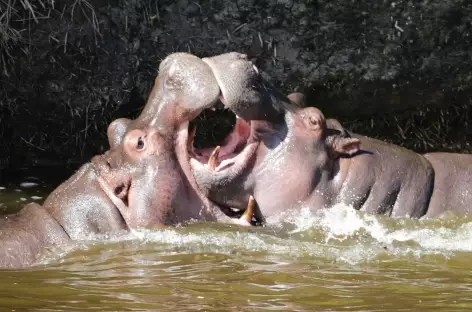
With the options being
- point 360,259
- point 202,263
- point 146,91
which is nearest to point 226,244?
point 202,263

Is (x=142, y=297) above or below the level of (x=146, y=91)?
below

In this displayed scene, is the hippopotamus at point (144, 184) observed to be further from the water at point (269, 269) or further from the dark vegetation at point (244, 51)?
the dark vegetation at point (244, 51)

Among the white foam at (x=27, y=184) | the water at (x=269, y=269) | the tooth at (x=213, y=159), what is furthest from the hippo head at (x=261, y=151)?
the white foam at (x=27, y=184)

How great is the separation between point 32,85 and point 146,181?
3168 mm

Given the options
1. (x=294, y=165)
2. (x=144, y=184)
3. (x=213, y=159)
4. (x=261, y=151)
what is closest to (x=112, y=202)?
(x=144, y=184)

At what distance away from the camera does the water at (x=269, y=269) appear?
481 cm

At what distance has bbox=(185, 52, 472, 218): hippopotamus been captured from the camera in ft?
20.1

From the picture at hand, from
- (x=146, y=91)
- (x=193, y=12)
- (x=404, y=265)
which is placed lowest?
(x=404, y=265)

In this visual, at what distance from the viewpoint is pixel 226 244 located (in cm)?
581

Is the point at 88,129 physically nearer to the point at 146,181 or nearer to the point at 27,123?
the point at 27,123

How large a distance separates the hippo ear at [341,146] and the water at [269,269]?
35cm

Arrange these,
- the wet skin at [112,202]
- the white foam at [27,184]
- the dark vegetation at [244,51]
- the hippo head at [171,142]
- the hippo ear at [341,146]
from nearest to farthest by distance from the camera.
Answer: the wet skin at [112,202], the hippo head at [171,142], the hippo ear at [341,146], the white foam at [27,184], the dark vegetation at [244,51]

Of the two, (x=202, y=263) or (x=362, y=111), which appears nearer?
(x=202, y=263)

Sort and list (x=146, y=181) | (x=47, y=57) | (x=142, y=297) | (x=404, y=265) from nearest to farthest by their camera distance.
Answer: (x=142, y=297), (x=404, y=265), (x=146, y=181), (x=47, y=57)
